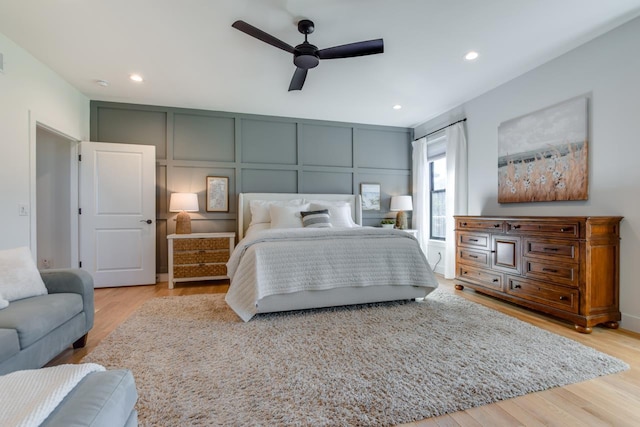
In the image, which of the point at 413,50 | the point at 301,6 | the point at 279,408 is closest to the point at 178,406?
the point at 279,408

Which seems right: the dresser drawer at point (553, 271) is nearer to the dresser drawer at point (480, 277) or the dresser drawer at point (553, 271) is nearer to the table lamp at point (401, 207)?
the dresser drawer at point (480, 277)

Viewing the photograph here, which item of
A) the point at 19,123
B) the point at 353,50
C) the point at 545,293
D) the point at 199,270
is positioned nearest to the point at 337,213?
the point at 199,270

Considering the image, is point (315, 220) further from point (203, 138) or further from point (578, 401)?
point (578, 401)

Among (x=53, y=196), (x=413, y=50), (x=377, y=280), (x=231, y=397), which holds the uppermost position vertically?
(x=413, y=50)

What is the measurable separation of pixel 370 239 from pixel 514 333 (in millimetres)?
1432

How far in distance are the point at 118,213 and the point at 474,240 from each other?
15.2 feet

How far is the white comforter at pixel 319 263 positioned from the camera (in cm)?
264

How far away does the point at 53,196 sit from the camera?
3.94 meters

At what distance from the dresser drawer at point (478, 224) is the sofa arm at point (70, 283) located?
3782 mm

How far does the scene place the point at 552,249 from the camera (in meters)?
2.67

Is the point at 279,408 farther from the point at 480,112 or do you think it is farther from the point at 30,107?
the point at 480,112

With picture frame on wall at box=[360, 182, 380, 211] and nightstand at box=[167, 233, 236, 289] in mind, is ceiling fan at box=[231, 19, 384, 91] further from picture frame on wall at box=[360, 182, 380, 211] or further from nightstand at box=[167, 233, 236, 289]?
picture frame on wall at box=[360, 182, 380, 211]

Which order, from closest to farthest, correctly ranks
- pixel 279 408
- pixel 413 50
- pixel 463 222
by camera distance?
1. pixel 279 408
2. pixel 413 50
3. pixel 463 222

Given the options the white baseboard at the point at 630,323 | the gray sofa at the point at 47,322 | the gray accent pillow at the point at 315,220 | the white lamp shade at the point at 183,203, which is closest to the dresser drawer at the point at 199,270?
the white lamp shade at the point at 183,203
